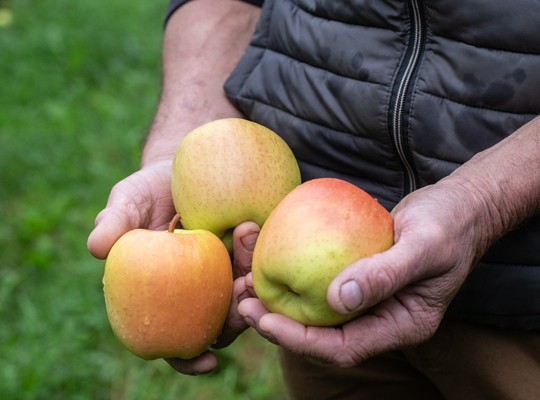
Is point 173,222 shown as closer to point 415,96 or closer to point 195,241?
point 195,241

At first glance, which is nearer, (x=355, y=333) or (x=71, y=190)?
(x=355, y=333)

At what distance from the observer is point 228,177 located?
1456 millimetres

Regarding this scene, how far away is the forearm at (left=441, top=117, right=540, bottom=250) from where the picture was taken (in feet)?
4.46

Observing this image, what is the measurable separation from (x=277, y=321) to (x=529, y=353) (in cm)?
56

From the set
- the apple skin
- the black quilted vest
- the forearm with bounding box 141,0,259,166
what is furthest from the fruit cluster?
the forearm with bounding box 141,0,259,166

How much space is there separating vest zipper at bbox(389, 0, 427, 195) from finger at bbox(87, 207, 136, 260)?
51 centimetres

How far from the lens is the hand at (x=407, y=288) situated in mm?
1220

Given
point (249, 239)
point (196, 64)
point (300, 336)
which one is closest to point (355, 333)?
point (300, 336)

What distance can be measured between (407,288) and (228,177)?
0.36 m

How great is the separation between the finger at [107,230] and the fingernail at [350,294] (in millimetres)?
482

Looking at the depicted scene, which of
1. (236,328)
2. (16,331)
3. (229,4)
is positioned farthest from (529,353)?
(16,331)

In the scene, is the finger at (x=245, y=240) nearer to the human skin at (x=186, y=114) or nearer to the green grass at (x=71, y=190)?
the human skin at (x=186, y=114)

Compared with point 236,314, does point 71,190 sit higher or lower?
lower

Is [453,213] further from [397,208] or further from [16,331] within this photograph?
[16,331]
